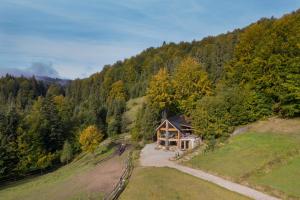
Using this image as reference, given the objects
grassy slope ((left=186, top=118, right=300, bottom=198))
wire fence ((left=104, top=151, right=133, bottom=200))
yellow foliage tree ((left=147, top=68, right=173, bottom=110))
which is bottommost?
wire fence ((left=104, top=151, right=133, bottom=200))

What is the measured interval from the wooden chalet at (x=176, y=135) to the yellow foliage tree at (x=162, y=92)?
28.7 feet

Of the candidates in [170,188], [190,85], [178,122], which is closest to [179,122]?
[178,122]

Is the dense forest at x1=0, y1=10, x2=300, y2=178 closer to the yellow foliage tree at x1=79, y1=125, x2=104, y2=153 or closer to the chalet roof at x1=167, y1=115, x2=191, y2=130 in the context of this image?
the chalet roof at x1=167, y1=115, x2=191, y2=130

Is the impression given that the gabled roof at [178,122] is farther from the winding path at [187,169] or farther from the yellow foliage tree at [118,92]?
the yellow foliage tree at [118,92]

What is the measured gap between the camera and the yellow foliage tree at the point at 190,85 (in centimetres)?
6400

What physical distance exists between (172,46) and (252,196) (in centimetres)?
14087

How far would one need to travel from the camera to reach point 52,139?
76062 mm

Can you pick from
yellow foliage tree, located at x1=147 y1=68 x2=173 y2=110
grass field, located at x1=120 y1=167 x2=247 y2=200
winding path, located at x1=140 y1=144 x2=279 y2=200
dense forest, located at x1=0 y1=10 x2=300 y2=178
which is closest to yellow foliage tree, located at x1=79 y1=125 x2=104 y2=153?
dense forest, located at x1=0 y1=10 x2=300 y2=178

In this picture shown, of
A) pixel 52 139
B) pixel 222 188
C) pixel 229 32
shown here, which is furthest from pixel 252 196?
pixel 229 32

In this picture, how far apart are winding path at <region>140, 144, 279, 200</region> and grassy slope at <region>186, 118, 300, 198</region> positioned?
1044mm

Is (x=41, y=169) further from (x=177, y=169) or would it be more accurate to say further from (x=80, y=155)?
(x=177, y=169)

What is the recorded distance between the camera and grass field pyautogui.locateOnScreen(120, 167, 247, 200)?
3027cm

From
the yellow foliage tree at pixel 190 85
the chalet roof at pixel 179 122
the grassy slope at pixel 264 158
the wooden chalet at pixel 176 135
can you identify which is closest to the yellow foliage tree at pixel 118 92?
the yellow foliage tree at pixel 190 85

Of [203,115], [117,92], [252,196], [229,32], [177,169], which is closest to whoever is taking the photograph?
[252,196]
